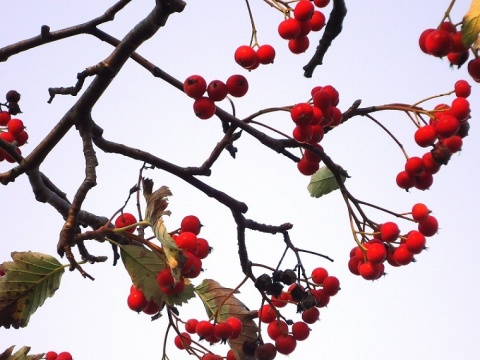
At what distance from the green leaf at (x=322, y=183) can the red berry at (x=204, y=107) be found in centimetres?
95

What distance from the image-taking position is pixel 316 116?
122 inches

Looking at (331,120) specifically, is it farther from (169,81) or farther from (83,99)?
(83,99)

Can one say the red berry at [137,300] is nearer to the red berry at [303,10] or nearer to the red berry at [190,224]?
the red berry at [190,224]

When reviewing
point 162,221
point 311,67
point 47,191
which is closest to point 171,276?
point 162,221

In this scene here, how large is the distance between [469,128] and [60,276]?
2048mm

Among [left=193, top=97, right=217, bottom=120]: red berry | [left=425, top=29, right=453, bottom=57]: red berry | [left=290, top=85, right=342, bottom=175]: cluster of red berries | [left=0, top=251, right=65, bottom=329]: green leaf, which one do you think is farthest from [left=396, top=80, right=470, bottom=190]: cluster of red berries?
[left=0, top=251, right=65, bottom=329]: green leaf

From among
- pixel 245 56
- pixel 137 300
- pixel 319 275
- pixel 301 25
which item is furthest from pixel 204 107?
pixel 319 275

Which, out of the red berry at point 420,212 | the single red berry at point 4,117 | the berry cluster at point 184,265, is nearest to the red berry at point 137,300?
the berry cluster at point 184,265

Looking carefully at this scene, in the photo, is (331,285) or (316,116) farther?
(331,285)

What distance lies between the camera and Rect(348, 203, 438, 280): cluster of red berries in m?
3.27

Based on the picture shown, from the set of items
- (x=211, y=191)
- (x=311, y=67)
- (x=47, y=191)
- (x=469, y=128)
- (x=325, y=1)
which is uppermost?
(x=325, y=1)

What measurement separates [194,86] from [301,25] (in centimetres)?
73

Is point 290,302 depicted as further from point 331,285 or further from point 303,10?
point 303,10

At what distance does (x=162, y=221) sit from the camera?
8.75ft
